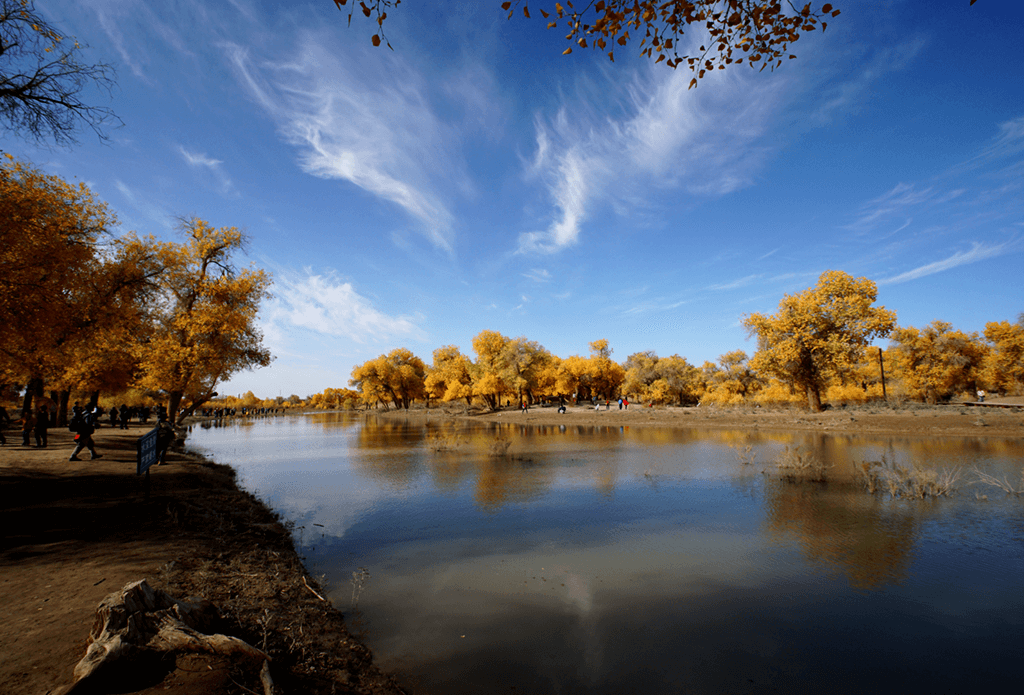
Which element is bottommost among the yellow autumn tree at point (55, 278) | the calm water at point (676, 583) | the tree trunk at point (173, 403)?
the calm water at point (676, 583)

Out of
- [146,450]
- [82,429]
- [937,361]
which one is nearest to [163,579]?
[146,450]

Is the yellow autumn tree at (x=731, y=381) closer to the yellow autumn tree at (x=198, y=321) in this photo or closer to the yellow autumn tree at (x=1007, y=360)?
the yellow autumn tree at (x=1007, y=360)

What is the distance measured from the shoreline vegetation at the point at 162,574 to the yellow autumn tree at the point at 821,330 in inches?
1479

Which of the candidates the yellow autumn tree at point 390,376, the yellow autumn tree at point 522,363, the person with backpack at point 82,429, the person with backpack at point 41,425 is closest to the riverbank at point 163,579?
the person with backpack at point 82,429

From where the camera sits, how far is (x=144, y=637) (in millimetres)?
3783

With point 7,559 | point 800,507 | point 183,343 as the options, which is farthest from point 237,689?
point 183,343

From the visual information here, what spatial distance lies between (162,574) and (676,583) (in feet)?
24.7

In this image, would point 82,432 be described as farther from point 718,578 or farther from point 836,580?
point 836,580

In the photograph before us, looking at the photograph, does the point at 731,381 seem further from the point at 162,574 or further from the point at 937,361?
the point at 162,574

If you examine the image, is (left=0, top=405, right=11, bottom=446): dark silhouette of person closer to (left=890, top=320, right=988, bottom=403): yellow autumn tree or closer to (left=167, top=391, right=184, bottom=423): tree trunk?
(left=167, top=391, right=184, bottom=423): tree trunk

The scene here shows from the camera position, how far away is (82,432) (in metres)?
15.1

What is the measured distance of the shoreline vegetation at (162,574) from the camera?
3.76 meters

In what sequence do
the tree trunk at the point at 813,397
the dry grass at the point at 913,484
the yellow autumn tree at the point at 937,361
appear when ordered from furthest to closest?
1. the yellow autumn tree at the point at 937,361
2. the tree trunk at the point at 813,397
3. the dry grass at the point at 913,484

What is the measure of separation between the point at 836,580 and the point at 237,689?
829 centimetres
